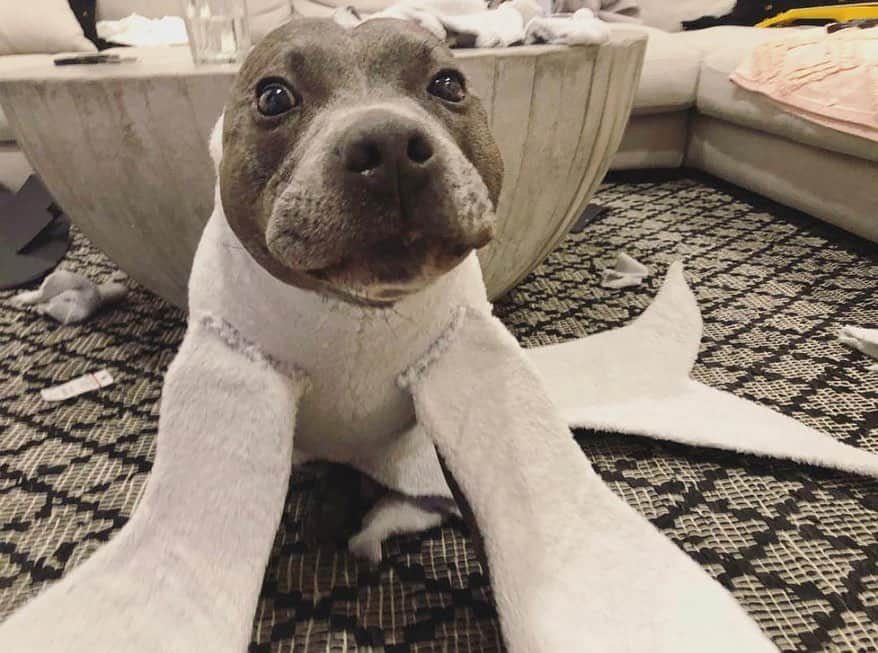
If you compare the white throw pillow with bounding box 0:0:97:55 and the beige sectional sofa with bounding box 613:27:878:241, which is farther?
the white throw pillow with bounding box 0:0:97:55

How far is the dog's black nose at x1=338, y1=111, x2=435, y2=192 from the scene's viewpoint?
1.53 ft

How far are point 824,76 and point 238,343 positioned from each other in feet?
5.64

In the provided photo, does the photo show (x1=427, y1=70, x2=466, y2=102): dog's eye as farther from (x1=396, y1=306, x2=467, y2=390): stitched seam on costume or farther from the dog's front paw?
the dog's front paw

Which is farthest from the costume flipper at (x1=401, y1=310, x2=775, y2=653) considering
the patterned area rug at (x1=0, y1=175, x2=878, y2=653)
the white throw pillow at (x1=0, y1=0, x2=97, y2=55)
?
the white throw pillow at (x1=0, y1=0, x2=97, y2=55)

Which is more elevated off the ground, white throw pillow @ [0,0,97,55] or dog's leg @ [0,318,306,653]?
dog's leg @ [0,318,306,653]

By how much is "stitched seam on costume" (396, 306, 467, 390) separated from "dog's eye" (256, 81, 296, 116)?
0.24 m

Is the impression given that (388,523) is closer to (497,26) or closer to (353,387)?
(353,387)

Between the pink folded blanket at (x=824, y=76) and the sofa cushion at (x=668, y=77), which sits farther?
the sofa cushion at (x=668, y=77)

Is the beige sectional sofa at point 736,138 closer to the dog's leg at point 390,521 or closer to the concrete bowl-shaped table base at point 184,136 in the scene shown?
the concrete bowl-shaped table base at point 184,136

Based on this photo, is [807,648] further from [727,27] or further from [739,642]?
[727,27]

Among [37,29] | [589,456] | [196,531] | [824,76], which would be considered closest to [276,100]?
[196,531]

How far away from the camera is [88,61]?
1.14 meters

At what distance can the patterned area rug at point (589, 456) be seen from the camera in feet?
2.21

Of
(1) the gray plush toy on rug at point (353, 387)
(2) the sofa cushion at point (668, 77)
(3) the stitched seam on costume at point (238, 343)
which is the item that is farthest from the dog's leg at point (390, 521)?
(2) the sofa cushion at point (668, 77)
